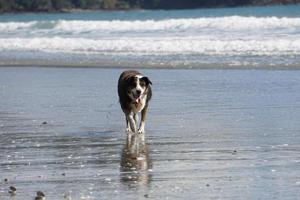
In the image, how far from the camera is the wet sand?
25.2ft

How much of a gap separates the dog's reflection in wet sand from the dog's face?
0.51 meters

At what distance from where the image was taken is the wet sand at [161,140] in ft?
25.2

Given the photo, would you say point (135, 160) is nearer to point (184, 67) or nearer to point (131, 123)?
point (131, 123)

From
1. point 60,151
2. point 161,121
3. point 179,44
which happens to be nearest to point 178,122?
point 161,121

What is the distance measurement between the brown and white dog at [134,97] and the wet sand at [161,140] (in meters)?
0.20

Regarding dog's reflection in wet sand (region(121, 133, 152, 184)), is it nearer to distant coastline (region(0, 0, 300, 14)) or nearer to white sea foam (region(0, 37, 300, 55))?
white sea foam (region(0, 37, 300, 55))

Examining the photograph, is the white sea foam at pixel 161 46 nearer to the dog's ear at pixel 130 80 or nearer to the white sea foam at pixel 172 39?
the white sea foam at pixel 172 39

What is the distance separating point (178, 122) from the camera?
1174cm

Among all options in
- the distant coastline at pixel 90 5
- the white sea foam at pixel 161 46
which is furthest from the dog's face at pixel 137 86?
the distant coastline at pixel 90 5

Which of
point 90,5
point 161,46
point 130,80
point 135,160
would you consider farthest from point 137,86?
point 90,5

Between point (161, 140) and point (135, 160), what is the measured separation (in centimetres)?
128

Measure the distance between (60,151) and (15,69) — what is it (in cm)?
1135

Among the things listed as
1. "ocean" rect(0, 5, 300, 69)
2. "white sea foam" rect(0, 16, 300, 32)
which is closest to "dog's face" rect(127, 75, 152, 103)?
"ocean" rect(0, 5, 300, 69)

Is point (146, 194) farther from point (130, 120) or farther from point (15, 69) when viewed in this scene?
point (15, 69)
